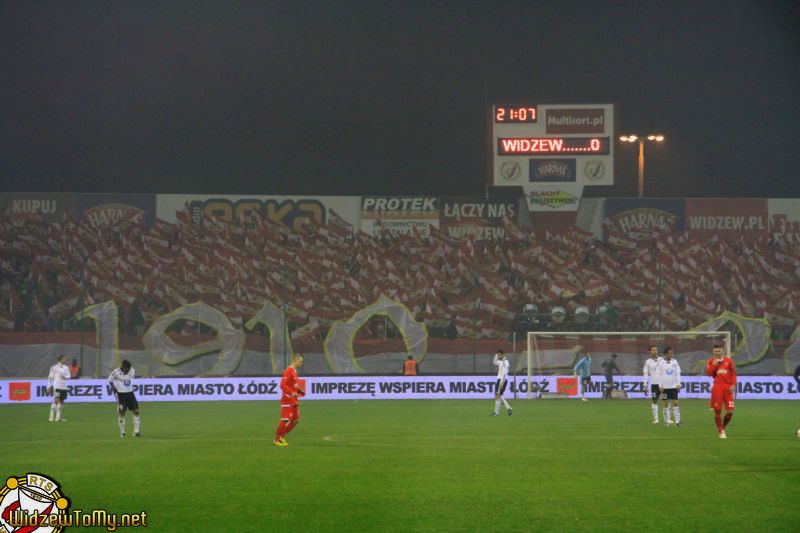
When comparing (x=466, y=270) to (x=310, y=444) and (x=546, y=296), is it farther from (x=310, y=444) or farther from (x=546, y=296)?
(x=310, y=444)

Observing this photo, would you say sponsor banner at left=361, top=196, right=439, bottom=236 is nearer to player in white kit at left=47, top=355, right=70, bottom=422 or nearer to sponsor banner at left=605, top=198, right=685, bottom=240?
sponsor banner at left=605, top=198, right=685, bottom=240

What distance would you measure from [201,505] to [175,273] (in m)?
47.0

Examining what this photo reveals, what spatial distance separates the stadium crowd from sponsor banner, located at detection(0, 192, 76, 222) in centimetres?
55

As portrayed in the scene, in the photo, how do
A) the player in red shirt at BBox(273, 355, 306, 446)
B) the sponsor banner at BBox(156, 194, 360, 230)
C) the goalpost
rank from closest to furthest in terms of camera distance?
the player in red shirt at BBox(273, 355, 306, 446), the goalpost, the sponsor banner at BBox(156, 194, 360, 230)

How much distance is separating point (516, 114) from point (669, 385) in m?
29.1

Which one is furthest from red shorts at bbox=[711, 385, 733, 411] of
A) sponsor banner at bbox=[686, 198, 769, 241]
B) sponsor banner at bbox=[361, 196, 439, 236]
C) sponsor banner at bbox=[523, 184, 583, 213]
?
sponsor banner at bbox=[686, 198, 769, 241]

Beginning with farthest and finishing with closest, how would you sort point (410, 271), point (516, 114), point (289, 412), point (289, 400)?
1. point (410, 271)
2. point (516, 114)
3. point (289, 400)
4. point (289, 412)

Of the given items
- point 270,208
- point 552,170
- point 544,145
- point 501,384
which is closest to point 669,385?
point 501,384

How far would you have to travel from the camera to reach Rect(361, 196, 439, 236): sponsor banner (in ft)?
207

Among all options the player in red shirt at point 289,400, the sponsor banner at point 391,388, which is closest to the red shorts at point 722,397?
the player in red shirt at point 289,400

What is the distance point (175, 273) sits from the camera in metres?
60.1

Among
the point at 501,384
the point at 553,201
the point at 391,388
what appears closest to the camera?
the point at 501,384

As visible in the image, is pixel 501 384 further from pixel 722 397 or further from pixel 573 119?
pixel 573 119

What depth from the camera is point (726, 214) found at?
65.4 m
